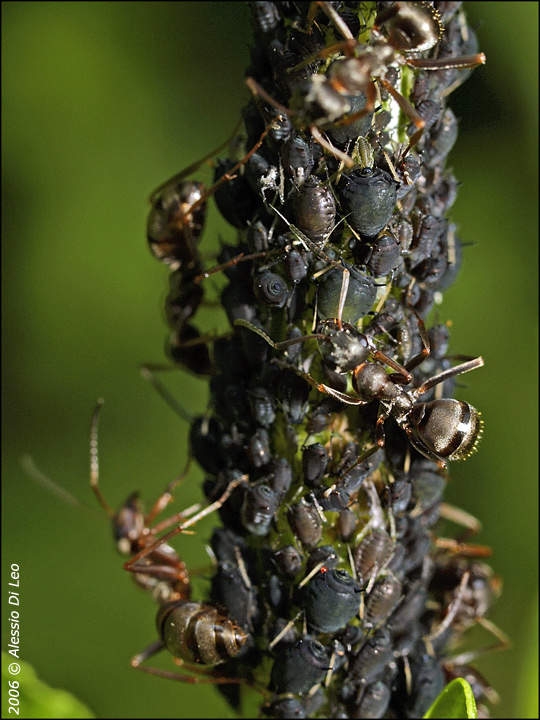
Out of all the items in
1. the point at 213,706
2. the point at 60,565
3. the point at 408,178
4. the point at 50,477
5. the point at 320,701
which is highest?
the point at 408,178

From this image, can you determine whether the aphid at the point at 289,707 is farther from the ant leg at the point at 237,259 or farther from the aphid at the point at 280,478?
the ant leg at the point at 237,259

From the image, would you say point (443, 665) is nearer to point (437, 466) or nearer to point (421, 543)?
point (421, 543)

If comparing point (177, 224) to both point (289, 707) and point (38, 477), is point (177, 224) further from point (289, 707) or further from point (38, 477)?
point (38, 477)

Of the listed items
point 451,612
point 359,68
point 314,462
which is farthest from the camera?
point 451,612

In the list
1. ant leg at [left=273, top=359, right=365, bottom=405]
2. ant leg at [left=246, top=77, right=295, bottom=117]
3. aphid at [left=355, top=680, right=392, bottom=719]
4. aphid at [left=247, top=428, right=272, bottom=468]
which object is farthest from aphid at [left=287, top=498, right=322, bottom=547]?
ant leg at [left=246, top=77, right=295, bottom=117]

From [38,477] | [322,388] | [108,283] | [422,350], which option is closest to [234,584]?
[322,388]

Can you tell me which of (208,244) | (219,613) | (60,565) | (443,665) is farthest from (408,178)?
(60,565)

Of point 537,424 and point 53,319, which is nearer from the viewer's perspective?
point 537,424

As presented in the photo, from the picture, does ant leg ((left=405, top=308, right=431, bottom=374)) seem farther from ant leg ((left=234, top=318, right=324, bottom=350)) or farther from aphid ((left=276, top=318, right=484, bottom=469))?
ant leg ((left=234, top=318, right=324, bottom=350))

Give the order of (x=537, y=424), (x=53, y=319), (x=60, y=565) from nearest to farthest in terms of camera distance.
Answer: (x=537, y=424)
(x=60, y=565)
(x=53, y=319)
